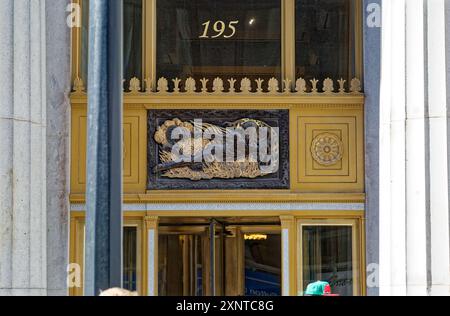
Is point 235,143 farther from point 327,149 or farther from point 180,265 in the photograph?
point 180,265

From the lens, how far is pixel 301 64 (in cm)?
1448

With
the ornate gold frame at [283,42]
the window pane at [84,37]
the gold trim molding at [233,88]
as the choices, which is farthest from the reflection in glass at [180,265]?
the window pane at [84,37]

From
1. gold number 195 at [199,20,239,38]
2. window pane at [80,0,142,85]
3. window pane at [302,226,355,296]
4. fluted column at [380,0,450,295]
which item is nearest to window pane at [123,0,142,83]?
window pane at [80,0,142,85]

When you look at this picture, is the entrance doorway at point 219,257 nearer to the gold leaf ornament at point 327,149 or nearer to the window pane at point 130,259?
the window pane at point 130,259

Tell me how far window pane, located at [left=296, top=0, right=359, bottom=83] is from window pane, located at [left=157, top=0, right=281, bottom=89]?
29 cm

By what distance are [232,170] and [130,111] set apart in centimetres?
133

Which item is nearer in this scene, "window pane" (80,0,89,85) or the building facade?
the building facade

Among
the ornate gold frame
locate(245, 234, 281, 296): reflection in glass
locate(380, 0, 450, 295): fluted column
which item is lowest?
locate(245, 234, 281, 296): reflection in glass

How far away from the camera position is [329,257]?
14.2 m

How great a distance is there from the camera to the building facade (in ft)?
46.2

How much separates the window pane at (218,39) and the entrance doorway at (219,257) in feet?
5.35

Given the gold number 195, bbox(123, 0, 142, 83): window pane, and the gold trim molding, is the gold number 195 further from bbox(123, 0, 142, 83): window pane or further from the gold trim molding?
bbox(123, 0, 142, 83): window pane

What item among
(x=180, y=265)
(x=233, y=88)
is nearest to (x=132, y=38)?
Answer: (x=233, y=88)
